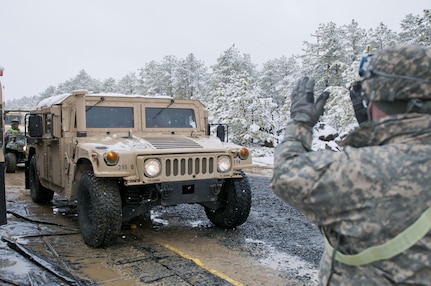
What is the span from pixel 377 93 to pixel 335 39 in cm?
3076

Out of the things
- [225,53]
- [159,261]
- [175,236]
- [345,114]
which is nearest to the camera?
[159,261]

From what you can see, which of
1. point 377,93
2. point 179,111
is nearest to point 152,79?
point 179,111

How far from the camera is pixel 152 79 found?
158 ft

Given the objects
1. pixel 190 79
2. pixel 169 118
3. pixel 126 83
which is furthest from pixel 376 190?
pixel 126 83

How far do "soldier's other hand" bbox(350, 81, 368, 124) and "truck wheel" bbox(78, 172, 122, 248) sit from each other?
11.6 ft

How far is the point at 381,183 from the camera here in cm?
140

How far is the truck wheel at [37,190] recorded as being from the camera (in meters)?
7.71

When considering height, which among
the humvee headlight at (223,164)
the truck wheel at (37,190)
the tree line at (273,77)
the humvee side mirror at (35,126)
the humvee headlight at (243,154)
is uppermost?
the tree line at (273,77)

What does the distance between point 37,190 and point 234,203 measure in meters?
4.00

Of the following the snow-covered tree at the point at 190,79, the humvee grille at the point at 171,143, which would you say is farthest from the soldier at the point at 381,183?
the snow-covered tree at the point at 190,79

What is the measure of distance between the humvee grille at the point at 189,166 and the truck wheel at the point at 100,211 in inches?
25.6

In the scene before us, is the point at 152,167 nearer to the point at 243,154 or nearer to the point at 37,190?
the point at 243,154

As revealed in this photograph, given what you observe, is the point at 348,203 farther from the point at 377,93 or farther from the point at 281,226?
the point at 281,226

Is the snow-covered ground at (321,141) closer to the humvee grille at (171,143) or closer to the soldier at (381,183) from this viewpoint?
the humvee grille at (171,143)
